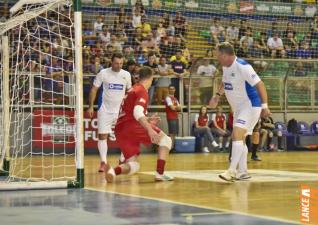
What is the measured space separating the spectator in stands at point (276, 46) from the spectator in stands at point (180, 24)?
10.7ft

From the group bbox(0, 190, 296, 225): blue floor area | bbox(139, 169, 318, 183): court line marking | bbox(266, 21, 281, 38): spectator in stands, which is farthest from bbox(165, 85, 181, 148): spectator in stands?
bbox(0, 190, 296, 225): blue floor area

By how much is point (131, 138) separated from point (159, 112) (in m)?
11.3

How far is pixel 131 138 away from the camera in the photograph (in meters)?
10.5

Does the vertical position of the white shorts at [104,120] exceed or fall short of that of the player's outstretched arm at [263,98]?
it falls short

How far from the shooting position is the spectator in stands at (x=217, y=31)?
1009 inches

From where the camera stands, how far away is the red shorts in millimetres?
10448

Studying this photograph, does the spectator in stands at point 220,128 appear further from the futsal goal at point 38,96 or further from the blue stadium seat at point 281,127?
→ the futsal goal at point 38,96

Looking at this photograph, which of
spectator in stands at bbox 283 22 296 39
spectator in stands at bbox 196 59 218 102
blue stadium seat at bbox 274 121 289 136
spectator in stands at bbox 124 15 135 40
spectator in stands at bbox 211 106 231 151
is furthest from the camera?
spectator in stands at bbox 283 22 296 39

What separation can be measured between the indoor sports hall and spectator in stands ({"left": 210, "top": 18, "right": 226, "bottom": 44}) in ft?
0.18

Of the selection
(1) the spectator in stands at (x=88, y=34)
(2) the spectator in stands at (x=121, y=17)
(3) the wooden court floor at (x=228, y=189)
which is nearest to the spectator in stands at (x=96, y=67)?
(1) the spectator in stands at (x=88, y=34)

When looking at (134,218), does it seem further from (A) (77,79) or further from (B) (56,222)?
(A) (77,79)

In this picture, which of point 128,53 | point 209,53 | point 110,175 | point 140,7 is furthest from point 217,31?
point 110,175

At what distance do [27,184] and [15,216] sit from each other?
2.92m

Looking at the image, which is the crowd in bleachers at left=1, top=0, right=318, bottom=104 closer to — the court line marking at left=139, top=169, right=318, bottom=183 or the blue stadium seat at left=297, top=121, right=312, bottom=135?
the blue stadium seat at left=297, top=121, right=312, bottom=135
